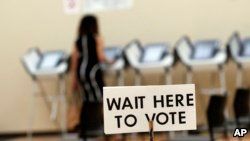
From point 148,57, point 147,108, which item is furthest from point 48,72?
point 147,108

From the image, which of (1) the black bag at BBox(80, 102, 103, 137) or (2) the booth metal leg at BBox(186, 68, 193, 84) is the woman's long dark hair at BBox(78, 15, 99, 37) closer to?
(2) the booth metal leg at BBox(186, 68, 193, 84)

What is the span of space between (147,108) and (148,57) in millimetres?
4281

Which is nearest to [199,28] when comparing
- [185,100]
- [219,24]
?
[219,24]

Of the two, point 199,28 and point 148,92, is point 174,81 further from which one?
point 148,92

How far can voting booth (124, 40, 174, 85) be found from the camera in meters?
5.89

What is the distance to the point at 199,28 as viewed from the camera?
6.49 m

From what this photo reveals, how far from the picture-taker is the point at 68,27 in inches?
262

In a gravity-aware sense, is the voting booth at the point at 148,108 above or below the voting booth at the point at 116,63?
above

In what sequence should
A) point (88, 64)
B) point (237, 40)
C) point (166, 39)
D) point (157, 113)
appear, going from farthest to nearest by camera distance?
point (166, 39) → point (237, 40) → point (88, 64) → point (157, 113)

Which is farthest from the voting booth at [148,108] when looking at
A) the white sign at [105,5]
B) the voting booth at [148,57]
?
the white sign at [105,5]

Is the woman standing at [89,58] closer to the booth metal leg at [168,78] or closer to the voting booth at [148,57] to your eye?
the voting booth at [148,57]

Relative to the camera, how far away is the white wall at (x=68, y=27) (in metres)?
6.46

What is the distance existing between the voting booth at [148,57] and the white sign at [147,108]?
4023mm

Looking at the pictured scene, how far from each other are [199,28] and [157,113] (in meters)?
4.80
